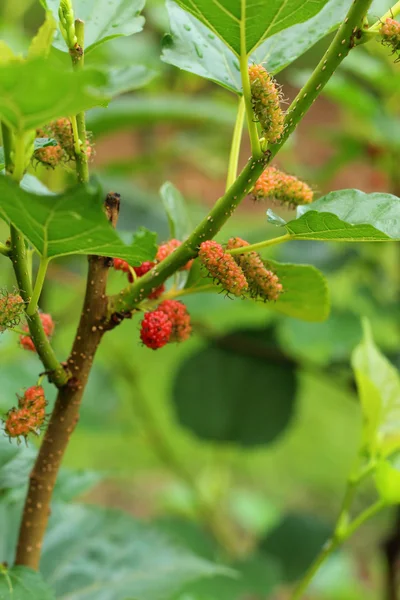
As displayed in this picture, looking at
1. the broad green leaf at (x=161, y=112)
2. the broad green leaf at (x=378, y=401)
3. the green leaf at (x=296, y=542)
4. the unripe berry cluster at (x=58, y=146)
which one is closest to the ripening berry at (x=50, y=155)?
the unripe berry cluster at (x=58, y=146)

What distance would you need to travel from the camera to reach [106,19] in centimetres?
30

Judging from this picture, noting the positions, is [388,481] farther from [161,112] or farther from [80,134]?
[161,112]

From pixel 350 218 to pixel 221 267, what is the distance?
2.2 inches

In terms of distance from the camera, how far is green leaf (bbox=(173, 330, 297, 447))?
865mm

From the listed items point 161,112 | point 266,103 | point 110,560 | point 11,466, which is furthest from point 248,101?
point 161,112

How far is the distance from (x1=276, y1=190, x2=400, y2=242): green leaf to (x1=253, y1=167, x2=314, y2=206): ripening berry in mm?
20

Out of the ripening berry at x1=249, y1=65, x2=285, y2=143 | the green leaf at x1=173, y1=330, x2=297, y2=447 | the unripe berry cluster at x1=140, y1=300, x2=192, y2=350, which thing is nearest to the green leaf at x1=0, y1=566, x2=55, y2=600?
the unripe berry cluster at x1=140, y1=300, x2=192, y2=350

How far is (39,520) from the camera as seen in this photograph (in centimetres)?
32

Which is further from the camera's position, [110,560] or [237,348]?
[237,348]

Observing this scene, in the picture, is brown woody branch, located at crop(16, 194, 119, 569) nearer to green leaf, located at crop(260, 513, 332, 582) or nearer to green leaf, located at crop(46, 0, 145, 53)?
green leaf, located at crop(46, 0, 145, 53)

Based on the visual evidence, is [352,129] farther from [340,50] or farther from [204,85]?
[340,50]

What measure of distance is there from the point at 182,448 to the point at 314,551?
53cm

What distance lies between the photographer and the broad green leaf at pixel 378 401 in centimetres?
44

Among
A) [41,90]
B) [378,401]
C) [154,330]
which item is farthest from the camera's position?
[378,401]
